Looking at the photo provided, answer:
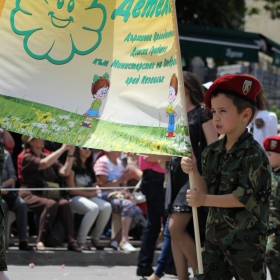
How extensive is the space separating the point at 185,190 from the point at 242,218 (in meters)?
1.85

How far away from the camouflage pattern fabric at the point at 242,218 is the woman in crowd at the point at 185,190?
1497 millimetres

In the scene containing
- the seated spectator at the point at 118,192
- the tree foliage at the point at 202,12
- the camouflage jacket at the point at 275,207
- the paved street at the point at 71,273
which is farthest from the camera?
the tree foliage at the point at 202,12

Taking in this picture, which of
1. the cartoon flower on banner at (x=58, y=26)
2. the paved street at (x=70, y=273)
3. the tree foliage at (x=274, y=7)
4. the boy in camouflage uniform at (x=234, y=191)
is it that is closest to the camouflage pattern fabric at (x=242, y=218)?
the boy in camouflage uniform at (x=234, y=191)

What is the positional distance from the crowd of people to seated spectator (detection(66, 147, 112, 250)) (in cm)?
1

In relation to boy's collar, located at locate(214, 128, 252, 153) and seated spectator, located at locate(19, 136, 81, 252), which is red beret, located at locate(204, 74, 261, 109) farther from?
seated spectator, located at locate(19, 136, 81, 252)

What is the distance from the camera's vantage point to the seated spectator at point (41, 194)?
30.1 ft

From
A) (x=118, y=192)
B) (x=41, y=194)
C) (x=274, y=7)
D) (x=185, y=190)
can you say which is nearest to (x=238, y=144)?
(x=185, y=190)

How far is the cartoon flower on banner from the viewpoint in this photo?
15.7 ft

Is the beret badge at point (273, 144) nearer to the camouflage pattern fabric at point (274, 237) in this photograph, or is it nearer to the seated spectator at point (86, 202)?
the camouflage pattern fabric at point (274, 237)

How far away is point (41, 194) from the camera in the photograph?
30.6ft

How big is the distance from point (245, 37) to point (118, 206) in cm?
508

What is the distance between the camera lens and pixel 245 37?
1357 centimetres

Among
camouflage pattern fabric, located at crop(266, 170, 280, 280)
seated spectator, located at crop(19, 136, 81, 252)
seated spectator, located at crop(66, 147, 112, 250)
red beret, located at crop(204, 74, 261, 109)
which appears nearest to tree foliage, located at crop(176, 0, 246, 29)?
seated spectator, located at crop(66, 147, 112, 250)

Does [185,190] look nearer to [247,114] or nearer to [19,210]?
[247,114]
